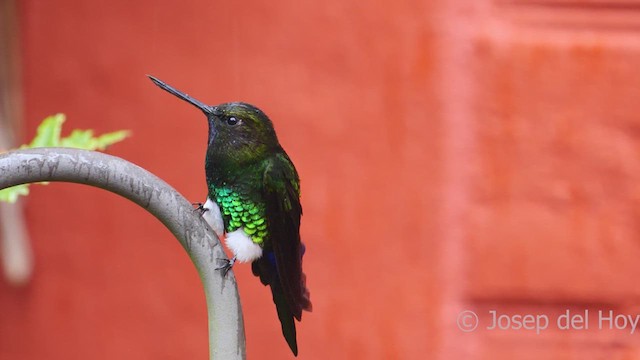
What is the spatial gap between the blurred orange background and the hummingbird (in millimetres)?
1244

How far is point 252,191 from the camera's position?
1911 millimetres

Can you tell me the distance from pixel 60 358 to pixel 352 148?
1.22 metres

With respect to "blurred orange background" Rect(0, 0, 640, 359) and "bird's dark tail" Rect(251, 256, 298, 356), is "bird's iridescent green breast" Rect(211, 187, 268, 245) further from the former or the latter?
"blurred orange background" Rect(0, 0, 640, 359)

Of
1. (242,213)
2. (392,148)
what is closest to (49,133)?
(242,213)

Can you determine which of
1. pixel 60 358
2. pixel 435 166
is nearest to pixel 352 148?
pixel 435 166

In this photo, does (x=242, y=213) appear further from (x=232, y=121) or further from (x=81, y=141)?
(x=81, y=141)

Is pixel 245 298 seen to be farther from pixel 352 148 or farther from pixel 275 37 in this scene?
pixel 275 37

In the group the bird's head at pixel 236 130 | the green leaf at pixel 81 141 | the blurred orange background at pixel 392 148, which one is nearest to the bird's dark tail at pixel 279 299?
the bird's head at pixel 236 130

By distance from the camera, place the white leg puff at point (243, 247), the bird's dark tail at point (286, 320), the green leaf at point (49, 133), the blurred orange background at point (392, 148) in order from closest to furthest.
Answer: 1. the bird's dark tail at point (286, 320)
2. the white leg puff at point (243, 247)
3. the green leaf at point (49, 133)
4. the blurred orange background at point (392, 148)

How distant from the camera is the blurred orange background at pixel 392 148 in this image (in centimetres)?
308

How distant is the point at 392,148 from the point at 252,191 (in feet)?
4.24

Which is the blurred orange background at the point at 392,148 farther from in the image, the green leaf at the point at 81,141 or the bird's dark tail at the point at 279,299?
the bird's dark tail at the point at 279,299

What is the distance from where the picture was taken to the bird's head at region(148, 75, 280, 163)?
1.79 m

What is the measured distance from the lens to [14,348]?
3.31m
